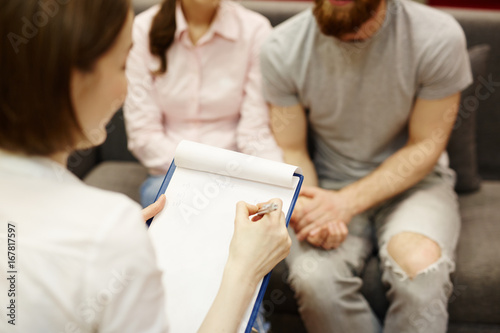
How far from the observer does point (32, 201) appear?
0.63 m

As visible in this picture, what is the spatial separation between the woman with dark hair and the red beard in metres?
0.80

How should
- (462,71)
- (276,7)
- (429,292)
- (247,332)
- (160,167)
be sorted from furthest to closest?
(276,7) → (160,167) → (462,71) → (429,292) → (247,332)

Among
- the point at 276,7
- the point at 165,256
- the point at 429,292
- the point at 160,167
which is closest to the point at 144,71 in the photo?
the point at 160,167

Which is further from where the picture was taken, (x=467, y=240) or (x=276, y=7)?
(x=276, y=7)

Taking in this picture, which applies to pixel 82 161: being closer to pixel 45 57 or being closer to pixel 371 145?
pixel 371 145

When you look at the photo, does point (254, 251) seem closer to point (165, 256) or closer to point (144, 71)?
point (165, 256)

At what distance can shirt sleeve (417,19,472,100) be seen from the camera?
1.39 meters

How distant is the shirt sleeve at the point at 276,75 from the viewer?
4.98 ft

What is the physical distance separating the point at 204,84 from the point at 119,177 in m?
0.48

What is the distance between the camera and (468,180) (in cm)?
175

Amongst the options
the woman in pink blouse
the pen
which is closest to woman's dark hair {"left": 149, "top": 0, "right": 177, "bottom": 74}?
the woman in pink blouse

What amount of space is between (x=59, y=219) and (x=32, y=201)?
4 cm

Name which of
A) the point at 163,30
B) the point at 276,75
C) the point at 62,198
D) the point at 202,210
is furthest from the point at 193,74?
the point at 62,198

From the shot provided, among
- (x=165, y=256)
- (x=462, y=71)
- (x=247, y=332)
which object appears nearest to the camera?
(x=247, y=332)
